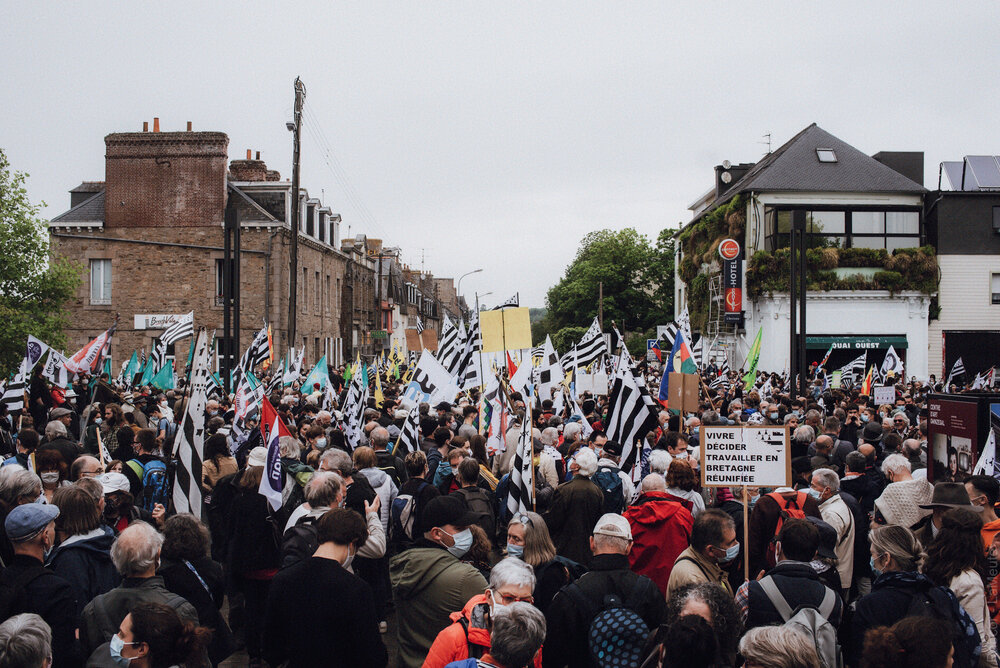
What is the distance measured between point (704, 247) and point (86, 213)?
92.8ft

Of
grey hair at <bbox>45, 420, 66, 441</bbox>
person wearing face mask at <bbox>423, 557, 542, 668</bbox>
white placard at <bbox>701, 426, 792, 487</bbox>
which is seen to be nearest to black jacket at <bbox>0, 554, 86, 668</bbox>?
person wearing face mask at <bbox>423, 557, 542, 668</bbox>

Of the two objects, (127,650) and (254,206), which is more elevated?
(254,206)

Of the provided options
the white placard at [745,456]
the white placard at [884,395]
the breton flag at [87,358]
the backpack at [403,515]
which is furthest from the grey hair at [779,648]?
the breton flag at [87,358]

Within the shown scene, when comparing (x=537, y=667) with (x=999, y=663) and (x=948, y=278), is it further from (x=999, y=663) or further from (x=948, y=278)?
(x=948, y=278)

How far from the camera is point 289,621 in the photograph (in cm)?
438

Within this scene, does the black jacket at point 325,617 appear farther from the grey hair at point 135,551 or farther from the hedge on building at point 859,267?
the hedge on building at point 859,267

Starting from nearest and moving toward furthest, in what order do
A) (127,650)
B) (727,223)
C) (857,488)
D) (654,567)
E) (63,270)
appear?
1. (127,650)
2. (654,567)
3. (857,488)
4. (63,270)
5. (727,223)

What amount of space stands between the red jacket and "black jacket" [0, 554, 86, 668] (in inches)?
140

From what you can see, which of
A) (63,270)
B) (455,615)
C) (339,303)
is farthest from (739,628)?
(339,303)

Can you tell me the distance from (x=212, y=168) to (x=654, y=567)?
33.0m

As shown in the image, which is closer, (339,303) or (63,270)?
(63,270)

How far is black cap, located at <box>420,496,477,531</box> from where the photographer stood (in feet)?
16.3

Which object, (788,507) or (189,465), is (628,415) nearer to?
(788,507)

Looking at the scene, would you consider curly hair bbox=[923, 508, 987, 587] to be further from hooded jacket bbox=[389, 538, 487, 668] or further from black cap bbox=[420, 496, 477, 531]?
black cap bbox=[420, 496, 477, 531]
